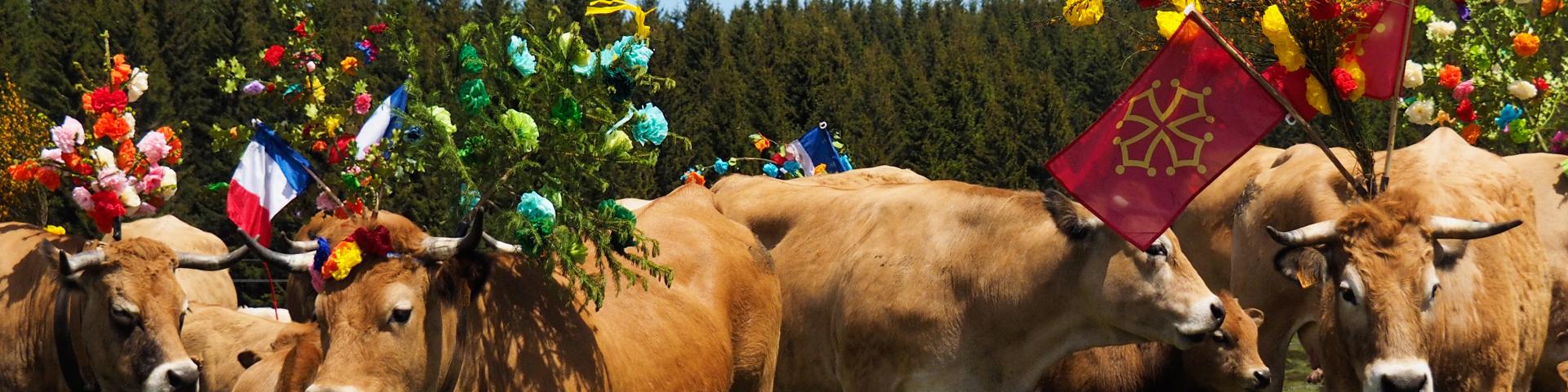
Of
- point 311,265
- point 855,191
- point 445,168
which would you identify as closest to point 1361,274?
point 855,191

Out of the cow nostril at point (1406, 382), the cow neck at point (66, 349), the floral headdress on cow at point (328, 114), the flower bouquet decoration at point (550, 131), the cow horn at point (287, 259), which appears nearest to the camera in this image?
the cow horn at point (287, 259)

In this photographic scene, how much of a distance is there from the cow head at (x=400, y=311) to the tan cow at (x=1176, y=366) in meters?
4.15

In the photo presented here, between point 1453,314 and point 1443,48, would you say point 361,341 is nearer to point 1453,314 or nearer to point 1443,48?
point 1453,314

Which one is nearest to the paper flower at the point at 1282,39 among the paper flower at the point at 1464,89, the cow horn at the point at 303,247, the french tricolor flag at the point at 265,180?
the paper flower at the point at 1464,89

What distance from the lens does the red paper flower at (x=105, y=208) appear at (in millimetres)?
9266

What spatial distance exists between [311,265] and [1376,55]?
16.5ft

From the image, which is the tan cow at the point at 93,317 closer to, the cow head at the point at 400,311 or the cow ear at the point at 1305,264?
the cow head at the point at 400,311

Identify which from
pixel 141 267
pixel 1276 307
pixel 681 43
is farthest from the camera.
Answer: pixel 681 43

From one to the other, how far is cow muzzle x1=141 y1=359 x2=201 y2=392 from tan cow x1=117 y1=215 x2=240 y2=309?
449 centimetres

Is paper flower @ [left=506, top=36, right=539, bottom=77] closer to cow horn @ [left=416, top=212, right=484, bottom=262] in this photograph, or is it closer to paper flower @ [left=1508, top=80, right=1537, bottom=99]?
cow horn @ [left=416, top=212, right=484, bottom=262]

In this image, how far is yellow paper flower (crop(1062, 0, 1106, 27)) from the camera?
25.3ft

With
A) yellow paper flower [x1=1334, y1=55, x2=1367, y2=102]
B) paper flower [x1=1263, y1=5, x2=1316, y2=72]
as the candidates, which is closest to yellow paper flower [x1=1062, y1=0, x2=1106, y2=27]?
paper flower [x1=1263, y1=5, x2=1316, y2=72]

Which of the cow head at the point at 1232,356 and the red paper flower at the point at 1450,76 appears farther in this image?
the red paper flower at the point at 1450,76

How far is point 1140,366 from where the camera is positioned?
975 cm
